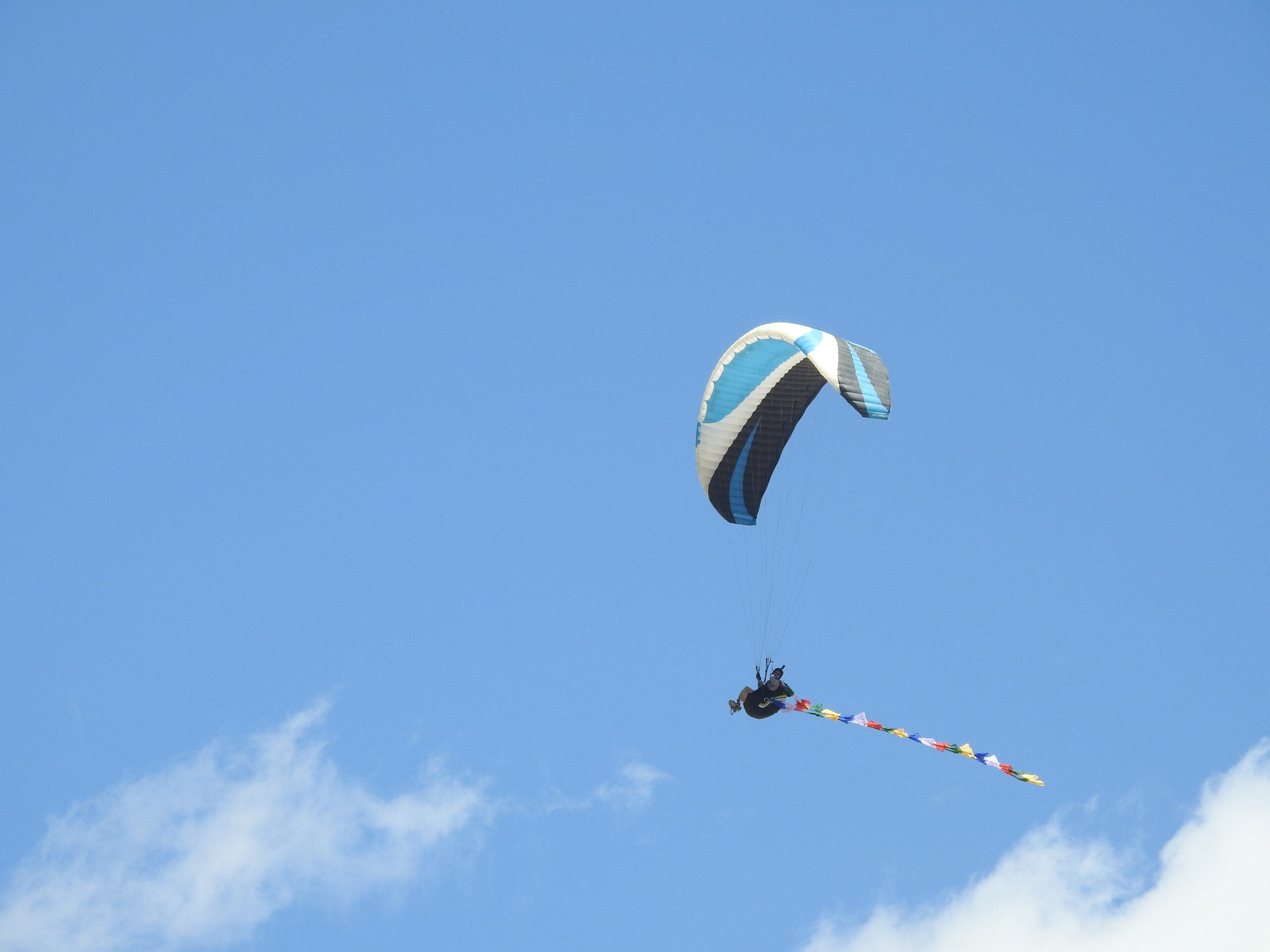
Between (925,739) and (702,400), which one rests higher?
(702,400)

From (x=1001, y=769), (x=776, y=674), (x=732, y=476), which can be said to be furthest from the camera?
(x=732, y=476)

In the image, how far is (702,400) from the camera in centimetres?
3875

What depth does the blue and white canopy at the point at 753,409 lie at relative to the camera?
3794cm

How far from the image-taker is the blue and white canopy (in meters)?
37.9

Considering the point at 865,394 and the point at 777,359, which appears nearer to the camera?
the point at 865,394

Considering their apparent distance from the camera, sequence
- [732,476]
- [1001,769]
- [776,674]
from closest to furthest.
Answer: [1001,769] < [776,674] < [732,476]

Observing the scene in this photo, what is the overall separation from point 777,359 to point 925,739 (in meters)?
8.67

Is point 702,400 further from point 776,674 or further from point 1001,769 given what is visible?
point 1001,769

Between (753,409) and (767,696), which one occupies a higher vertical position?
(753,409)

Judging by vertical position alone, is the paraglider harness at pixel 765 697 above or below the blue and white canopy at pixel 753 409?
below

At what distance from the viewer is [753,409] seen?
1513 inches

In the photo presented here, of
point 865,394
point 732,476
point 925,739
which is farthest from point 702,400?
point 925,739

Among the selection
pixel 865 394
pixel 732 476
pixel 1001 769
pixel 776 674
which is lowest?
pixel 1001 769

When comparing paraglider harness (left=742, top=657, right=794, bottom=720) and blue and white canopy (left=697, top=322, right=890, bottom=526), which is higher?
blue and white canopy (left=697, top=322, right=890, bottom=526)
